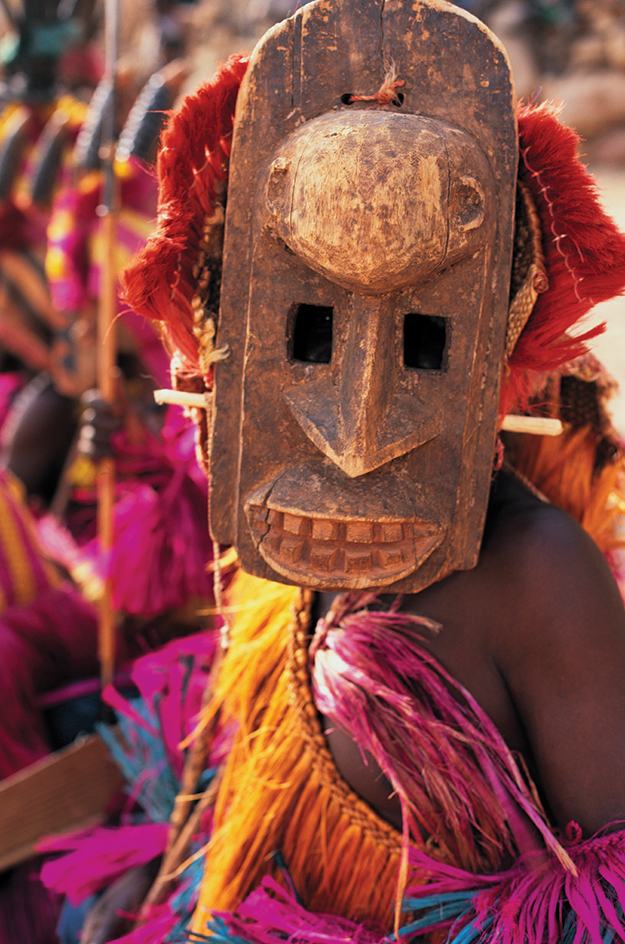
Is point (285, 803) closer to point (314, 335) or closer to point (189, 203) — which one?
point (314, 335)

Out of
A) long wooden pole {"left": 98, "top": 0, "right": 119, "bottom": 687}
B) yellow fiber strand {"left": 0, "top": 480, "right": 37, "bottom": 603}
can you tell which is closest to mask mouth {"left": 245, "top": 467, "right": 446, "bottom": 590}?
long wooden pole {"left": 98, "top": 0, "right": 119, "bottom": 687}

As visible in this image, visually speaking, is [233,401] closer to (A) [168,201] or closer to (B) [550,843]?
(A) [168,201]

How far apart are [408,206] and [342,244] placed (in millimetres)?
71

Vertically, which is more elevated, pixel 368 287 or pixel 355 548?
pixel 368 287

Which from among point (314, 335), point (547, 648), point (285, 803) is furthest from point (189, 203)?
point (285, 803)

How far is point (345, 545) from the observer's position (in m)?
0.88

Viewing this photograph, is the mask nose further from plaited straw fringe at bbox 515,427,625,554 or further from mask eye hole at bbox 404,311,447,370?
plaited straw fringe at bbox 515,427,625,554

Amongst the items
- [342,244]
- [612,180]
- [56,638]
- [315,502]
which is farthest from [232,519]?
[612,180]

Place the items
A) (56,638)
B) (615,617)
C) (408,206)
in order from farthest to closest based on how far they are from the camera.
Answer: (56,638) < (615,617) < (408,206)

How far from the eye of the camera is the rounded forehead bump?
0.77m

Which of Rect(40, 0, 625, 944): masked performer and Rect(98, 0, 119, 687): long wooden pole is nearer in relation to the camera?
Rect(40, 0, 625, 944): masked performer

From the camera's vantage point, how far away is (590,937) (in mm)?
801

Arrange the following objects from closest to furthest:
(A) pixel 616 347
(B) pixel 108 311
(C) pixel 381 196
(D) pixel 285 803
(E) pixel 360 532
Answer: (C) pixel 381 196 < (E) pixel 360 532 < (D) pixel 285 803 < (B) pixel 108 311 < (A) pixel 616 347

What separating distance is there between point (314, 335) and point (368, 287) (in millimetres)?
163
